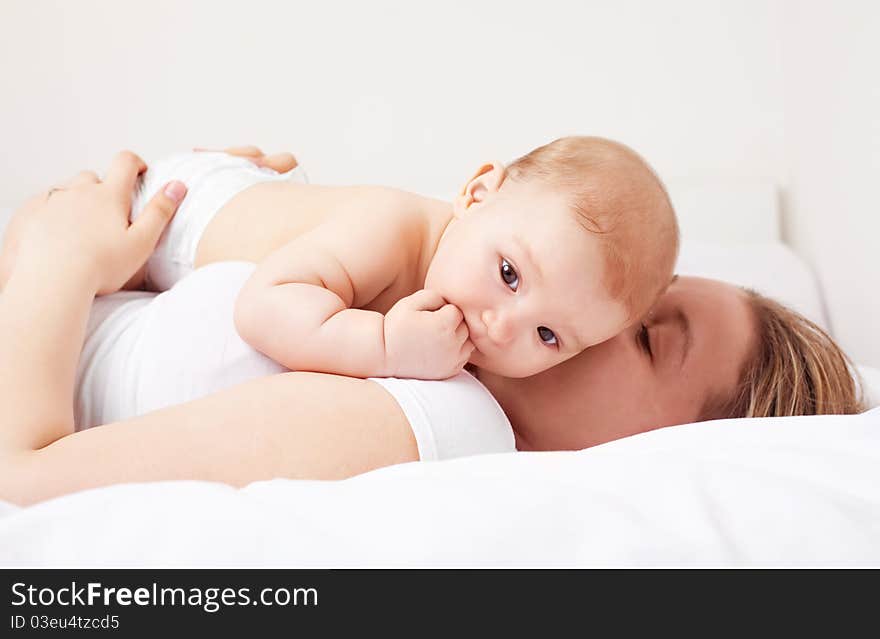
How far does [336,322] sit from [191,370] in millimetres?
170

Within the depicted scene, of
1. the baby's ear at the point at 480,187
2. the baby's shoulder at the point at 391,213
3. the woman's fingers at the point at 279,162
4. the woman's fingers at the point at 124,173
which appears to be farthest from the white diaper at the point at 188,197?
the baby's ear at the point at 480,187

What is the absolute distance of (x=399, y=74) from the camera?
7.98ft

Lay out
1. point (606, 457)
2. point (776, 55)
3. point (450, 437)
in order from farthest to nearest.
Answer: point (776, 55) → point (450, 437) → point (606, 457)

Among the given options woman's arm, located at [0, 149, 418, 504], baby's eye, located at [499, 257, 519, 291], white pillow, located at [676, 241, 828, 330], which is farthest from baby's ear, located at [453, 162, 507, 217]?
white pillow, located at [676, 241, 828, 330]

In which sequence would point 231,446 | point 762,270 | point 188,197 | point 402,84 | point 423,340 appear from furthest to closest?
point 402,84 < point 762,270 < point 188,197 < point 423,340 < point 231,446

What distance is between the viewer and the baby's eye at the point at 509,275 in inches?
42.6

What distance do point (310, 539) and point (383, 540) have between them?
46 mm

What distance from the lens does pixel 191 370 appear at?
1.03 meters

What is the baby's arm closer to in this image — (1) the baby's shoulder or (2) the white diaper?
(1) the baby's shoulder

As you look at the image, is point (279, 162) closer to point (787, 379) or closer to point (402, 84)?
point (402, 84)

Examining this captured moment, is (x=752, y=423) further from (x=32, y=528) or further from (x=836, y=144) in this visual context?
(x=836, y=144)

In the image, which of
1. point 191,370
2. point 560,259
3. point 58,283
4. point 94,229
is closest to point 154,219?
point 94,229

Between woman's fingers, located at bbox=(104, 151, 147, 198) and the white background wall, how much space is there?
37.8 inches
